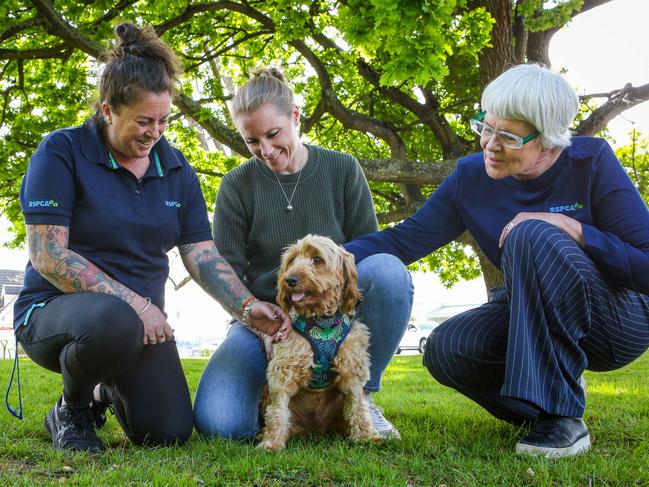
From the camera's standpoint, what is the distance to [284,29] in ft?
32.6

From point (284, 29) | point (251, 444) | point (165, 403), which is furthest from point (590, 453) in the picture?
point (284, 29)

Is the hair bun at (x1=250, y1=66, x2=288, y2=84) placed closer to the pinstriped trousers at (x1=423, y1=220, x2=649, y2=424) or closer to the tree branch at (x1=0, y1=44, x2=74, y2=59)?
the pinstriped trousers at (x1=423, y1=220, x2=649, y2=424)

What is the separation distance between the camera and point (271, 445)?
11.6ft

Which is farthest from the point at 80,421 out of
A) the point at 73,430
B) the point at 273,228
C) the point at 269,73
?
the point at 269,73

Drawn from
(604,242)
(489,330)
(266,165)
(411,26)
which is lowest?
(489,330)

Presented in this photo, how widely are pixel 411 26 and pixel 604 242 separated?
4440mm

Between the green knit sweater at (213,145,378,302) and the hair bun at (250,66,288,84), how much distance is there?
1.70 feet

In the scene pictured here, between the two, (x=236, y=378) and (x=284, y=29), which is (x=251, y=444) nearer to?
(x=236, y=378)

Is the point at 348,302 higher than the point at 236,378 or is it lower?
higher

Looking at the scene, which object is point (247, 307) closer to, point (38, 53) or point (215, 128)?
point (215, 128)

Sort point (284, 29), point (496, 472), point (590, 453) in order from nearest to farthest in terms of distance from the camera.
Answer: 1. point (496, 472)
2. point (590, 453)
3. point (284, 29)

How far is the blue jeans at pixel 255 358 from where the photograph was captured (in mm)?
3855

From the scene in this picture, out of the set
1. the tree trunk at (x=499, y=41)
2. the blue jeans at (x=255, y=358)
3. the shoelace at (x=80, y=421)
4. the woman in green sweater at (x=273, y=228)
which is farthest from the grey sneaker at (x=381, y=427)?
the tree trunk at (x=499, y=41)

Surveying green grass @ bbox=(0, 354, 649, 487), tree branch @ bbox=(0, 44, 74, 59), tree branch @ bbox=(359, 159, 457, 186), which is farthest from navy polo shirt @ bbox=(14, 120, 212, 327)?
tree branch @ bbox=(0, 44, 74, 59)
